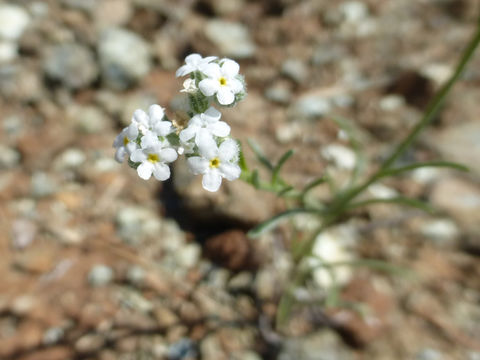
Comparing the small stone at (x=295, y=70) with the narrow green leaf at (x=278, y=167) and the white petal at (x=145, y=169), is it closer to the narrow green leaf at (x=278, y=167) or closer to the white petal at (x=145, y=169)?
the narrow green leaf at (x=278, y=167)

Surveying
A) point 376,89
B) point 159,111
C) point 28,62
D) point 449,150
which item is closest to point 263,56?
point 376,89

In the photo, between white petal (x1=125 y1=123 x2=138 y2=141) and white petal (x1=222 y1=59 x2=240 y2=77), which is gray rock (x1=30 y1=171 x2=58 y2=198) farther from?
white petal (x1=222 y1=59 x2=240 y2=77)

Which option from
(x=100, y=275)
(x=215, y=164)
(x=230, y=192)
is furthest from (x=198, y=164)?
(x=100, y=275)

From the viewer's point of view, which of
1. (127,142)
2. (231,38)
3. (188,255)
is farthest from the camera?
(231,38)

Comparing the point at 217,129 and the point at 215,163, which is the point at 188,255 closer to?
the point at 215,163

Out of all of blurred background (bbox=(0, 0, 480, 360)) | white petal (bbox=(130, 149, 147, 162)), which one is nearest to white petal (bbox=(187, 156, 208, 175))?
white petal (bbox=(130, 149, 147, 162))

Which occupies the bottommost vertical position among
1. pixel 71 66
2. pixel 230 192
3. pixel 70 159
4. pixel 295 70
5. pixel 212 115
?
pixel 212 115

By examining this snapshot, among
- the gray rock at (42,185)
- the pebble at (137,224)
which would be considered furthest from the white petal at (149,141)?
the gray rock at (42,185)

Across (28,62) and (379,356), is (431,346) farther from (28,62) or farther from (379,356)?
(28,62)
